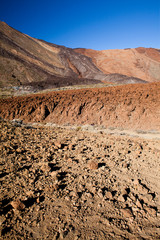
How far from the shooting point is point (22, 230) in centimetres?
189

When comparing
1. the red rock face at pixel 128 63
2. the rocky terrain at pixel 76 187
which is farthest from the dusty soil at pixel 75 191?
the red rock face at pixel 128 63

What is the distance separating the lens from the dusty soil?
1.99m

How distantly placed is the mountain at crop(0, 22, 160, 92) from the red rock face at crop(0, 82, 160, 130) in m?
18.1

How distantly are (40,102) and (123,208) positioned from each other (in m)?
10.3

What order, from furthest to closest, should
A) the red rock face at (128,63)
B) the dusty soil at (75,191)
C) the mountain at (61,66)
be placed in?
the red rock face at (128,63), the mountain at (61,66), the dusty soil at (75,191)

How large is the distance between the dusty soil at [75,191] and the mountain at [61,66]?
26.3 metres

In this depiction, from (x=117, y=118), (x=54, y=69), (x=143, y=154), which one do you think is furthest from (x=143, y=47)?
(x=143, y=154)

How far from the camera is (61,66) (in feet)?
169

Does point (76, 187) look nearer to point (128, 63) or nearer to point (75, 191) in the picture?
point (75, 191)

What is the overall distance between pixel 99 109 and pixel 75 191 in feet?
29.0

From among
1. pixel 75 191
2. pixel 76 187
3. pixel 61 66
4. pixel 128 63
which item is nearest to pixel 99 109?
pixel 76 187

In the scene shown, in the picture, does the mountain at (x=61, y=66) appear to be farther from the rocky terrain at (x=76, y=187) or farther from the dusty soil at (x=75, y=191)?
the dusty soil at (x=75, y=191)

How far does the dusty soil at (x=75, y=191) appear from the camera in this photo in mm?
1988

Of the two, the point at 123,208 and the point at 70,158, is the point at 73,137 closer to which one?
the point at 70,158
